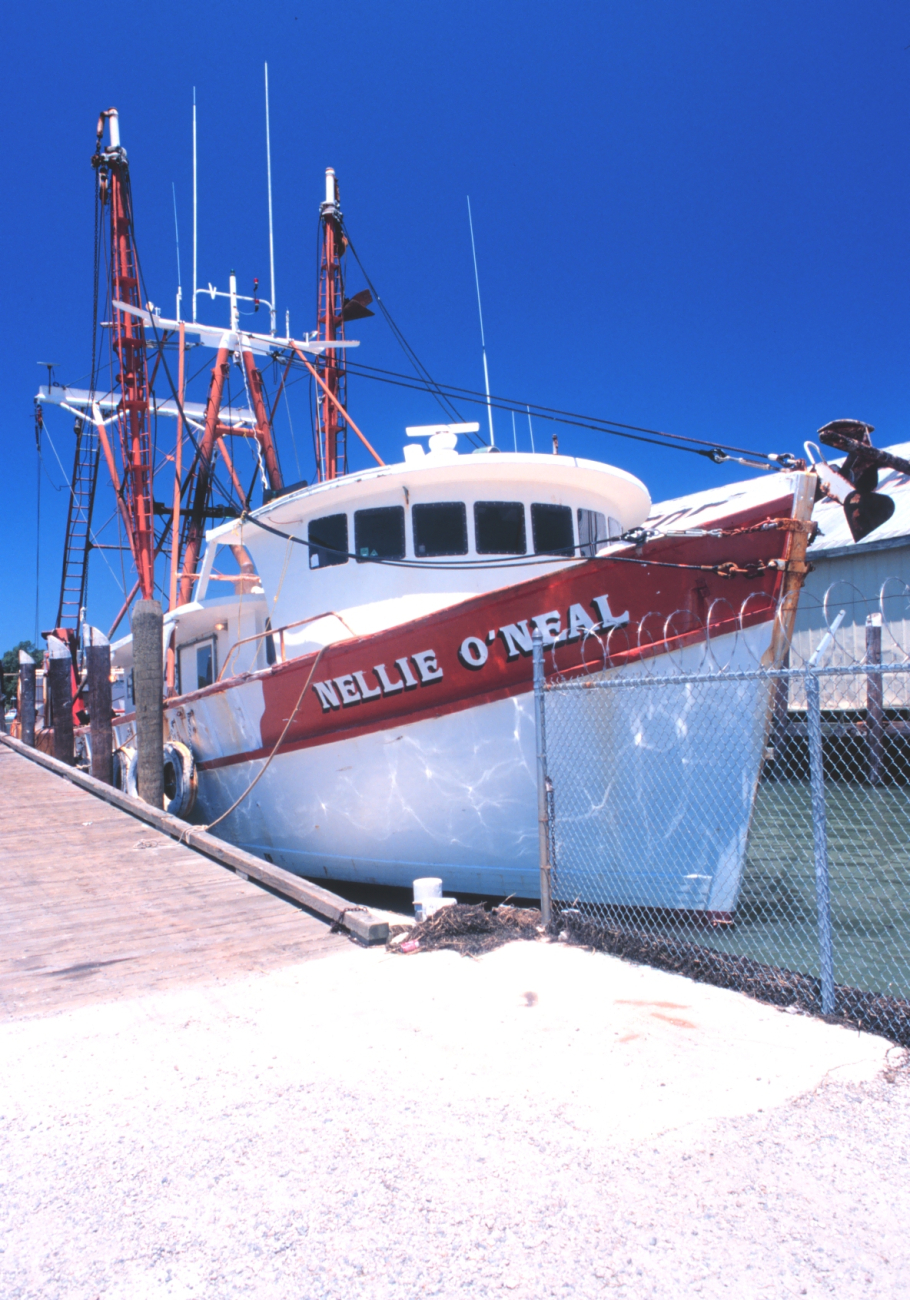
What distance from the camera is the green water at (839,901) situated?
6.02m

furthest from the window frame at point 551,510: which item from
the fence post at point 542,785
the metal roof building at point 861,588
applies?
the metal roof building at point 861,588

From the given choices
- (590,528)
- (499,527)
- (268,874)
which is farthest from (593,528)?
(268,874)

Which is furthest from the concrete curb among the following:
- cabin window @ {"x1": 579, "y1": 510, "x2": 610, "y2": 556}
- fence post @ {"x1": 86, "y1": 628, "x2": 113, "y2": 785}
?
cabin window @ {"x1": 579, "y1": 510, "x2": 610, "y2": 556}

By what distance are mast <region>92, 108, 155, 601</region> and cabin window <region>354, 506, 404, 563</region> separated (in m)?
7.78

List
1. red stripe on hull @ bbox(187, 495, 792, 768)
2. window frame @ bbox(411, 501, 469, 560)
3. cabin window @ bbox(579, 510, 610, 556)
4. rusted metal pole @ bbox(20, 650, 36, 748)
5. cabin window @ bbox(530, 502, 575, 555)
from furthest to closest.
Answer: rusted metal pole @ bbox(20, 650, 36, 748), cabin window @ bbox(579, 510, 610, 556), cabin window @ bbox(530, 502, 575, 555), window frame @ bbox(411, 501, 469, 560), red stripe on hull @ bbox(187, 495, 792, 768)

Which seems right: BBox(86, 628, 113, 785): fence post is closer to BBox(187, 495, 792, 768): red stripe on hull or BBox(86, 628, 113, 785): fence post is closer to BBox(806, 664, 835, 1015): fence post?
BBox(187, 495, 792, 768): red stripe on hull

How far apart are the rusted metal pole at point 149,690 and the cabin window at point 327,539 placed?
11.0 ft

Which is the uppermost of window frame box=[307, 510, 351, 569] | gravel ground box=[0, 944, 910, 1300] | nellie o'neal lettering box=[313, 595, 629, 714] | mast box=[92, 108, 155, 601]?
mast box=[92, 108, 155, 601]

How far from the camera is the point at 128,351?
574 inches

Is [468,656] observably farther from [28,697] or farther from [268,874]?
[28,697]

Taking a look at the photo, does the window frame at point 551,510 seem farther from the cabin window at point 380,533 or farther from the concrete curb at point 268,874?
the concrete curb at point 268,874

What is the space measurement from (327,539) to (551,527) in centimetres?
213

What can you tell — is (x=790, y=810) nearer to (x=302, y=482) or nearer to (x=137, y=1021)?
(x=302, y=482)

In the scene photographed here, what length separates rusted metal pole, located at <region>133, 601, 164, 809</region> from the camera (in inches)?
415
